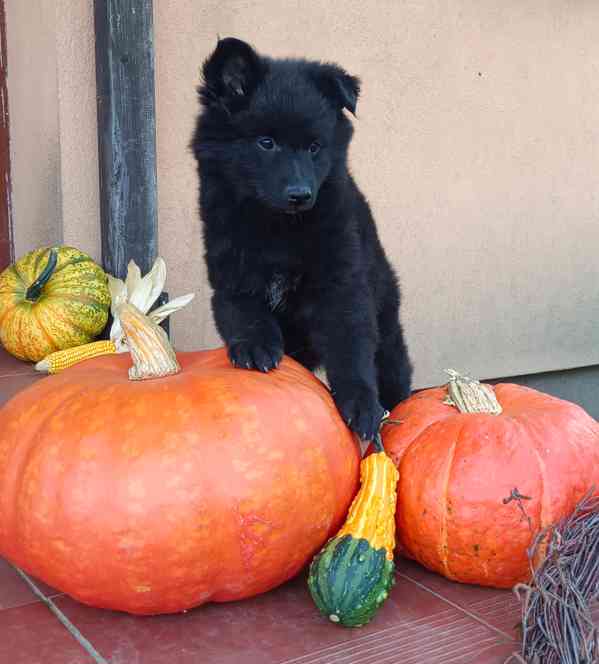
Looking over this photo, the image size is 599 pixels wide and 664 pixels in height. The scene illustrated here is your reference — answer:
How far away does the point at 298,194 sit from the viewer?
2.06 metres

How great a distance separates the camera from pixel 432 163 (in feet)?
15.2

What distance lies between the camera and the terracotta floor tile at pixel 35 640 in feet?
4.99

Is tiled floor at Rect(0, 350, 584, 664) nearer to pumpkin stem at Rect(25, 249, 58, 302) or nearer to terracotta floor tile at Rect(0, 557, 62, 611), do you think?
terracotta floor tile at Rect(0, 557, 62, 611)

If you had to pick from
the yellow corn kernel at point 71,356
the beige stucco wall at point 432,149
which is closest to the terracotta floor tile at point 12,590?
the yellow corn kernel at point 71,356

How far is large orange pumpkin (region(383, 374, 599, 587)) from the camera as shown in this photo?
179cm

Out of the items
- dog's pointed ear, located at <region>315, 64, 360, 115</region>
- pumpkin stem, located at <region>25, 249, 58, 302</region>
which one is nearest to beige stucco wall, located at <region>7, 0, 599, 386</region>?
pumpkin stem, located at <region>25, 249, 58, 302</region>

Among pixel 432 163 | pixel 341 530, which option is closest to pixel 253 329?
pixel 341 530

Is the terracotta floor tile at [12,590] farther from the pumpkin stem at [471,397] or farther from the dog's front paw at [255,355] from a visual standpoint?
the pumpkin stem at [471,397]

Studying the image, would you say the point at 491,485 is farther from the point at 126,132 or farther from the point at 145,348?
the point at 126,132

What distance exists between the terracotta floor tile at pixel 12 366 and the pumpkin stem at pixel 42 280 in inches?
10.8

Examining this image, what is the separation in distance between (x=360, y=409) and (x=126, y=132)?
1.85m

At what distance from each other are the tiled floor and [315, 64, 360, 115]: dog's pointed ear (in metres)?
1.36

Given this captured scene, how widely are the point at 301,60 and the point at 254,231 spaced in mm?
590

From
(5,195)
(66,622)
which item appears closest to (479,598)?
(66,622)
